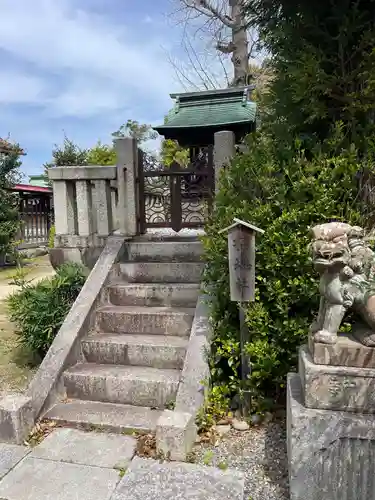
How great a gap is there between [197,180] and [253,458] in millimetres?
4027

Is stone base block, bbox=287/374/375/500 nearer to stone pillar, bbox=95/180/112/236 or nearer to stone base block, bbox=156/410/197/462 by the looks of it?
stone base block, bbox=156/410/197/462

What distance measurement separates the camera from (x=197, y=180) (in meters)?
5.62

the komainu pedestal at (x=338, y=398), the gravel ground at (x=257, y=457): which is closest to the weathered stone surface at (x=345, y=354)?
the komainu pedestal at (x=338, y=398)

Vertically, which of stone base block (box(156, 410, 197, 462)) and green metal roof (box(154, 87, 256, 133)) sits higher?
green metal roof (box(154, 87, 256, 133))

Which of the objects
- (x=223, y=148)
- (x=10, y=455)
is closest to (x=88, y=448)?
(x=10, y=455)

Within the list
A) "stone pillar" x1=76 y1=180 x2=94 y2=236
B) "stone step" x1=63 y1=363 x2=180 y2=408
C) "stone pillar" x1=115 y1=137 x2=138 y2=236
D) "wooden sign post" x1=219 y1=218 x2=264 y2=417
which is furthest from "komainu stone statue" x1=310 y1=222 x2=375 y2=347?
"stone pillar" x1=76 y1=180 x2=94 y2=236

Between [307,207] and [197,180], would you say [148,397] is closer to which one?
[307,207]

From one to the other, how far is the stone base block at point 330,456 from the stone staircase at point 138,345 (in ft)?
3.78

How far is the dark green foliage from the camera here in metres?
11.3

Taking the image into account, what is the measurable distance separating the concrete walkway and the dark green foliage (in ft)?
32.2

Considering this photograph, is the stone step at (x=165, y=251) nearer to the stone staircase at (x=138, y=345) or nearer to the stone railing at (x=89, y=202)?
the stone staircase at (x=138, y=345)

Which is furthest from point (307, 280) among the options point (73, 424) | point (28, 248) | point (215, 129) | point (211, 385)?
point (28, 248)

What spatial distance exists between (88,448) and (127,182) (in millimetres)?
3097

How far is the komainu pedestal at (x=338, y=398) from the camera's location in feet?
6.51
